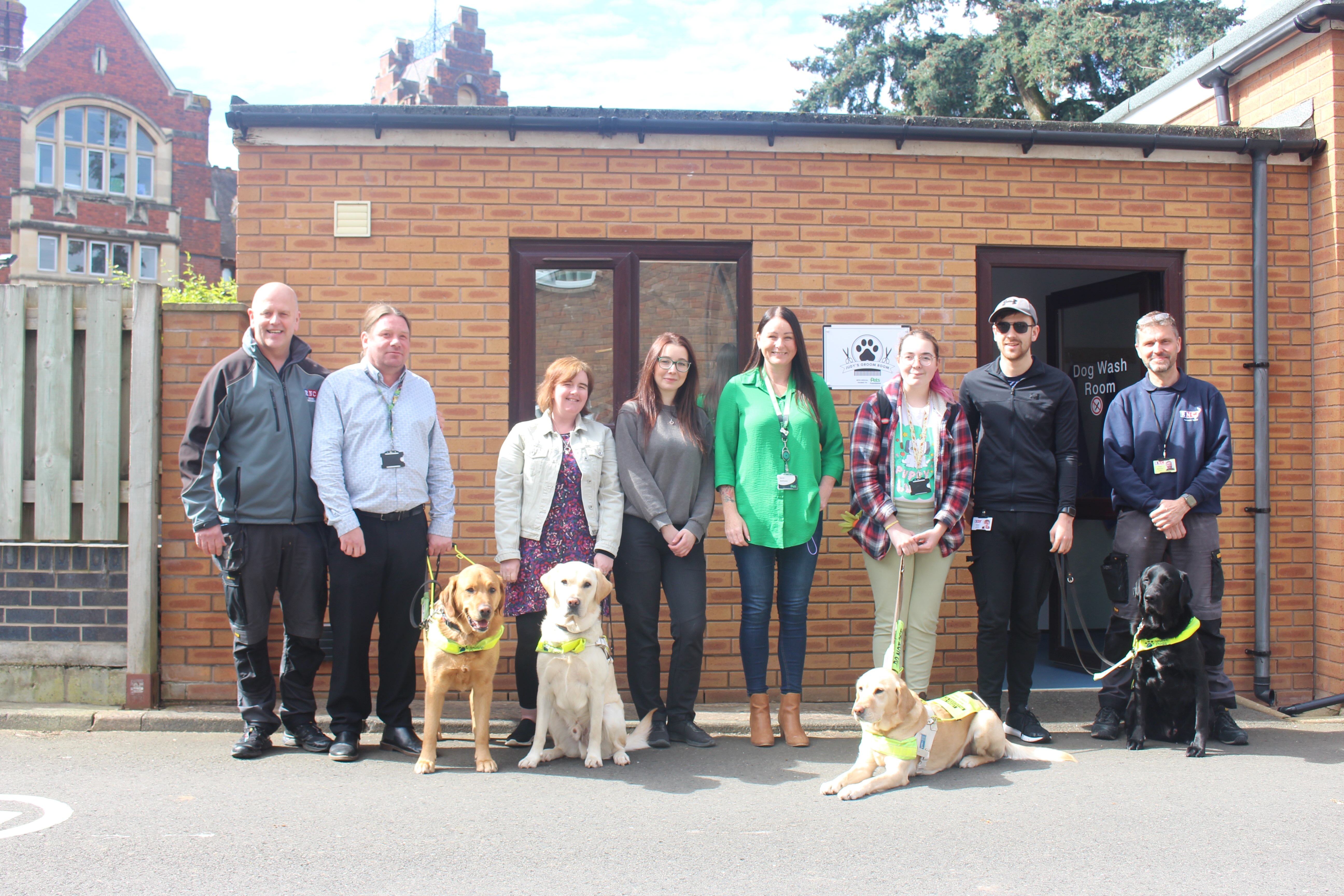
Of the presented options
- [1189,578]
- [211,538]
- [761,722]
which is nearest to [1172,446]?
[1189,578]

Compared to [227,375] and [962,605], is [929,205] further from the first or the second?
[227,375]

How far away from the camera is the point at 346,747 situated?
4180mm

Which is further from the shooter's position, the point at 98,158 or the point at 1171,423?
the point at 98,158

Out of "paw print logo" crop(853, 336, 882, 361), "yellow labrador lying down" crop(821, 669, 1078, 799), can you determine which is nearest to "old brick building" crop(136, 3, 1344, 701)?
"paw print logo" crop(853, 336, 882, 361)

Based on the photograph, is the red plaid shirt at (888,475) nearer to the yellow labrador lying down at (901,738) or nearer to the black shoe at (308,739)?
the yellow labrador lying down at (901,738)

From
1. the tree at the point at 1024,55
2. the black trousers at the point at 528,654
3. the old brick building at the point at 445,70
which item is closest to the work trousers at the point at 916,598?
the black trousers at the point at 528,654

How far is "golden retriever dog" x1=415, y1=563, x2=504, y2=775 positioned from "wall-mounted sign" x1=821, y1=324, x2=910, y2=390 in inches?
92.6

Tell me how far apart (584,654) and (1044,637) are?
4.86 meters

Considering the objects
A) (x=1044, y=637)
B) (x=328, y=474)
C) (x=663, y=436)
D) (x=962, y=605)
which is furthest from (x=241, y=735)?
(x=1044, y=637)

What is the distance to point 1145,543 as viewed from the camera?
4.70 m

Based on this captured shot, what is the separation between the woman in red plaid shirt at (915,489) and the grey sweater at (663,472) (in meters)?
0.78

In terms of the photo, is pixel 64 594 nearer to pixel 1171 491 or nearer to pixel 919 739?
pixel 919 739

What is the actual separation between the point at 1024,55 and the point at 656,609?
20.8 meters

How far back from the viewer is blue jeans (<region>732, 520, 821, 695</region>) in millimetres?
4445
